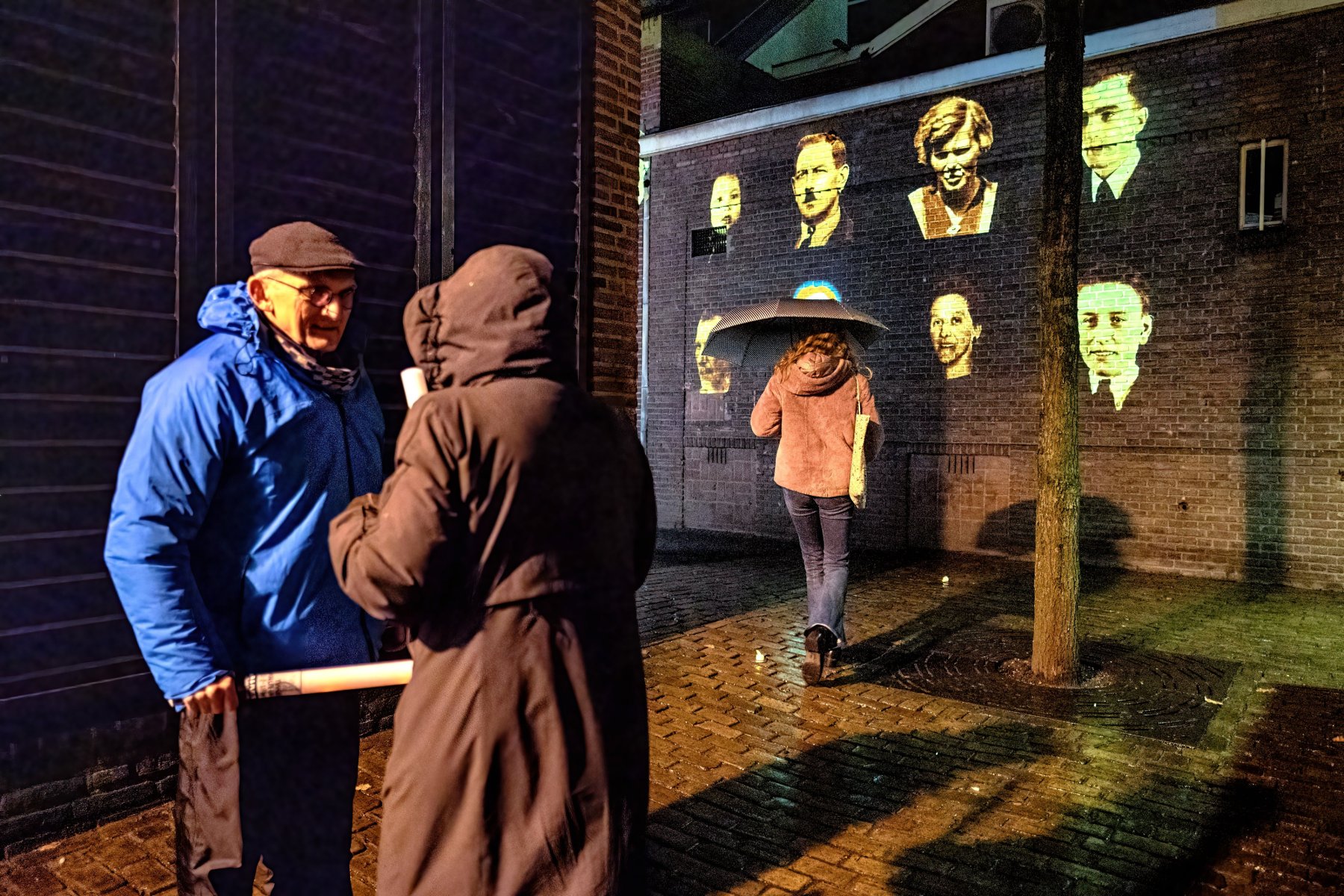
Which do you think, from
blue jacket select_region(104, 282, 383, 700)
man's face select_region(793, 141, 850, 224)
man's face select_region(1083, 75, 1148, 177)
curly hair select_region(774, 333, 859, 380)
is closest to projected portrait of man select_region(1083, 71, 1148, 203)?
man's face select_region(1083, 75, 1148, 177)

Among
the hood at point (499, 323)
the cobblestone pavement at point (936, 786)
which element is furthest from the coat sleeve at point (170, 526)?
the cobblestone pavement at point (936, 786)

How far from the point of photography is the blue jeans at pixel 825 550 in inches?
222

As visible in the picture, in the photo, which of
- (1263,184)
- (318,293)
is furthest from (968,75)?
(318,293)

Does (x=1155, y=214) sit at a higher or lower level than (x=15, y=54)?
higher

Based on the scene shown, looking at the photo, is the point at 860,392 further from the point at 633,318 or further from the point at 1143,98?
the point at 1143,98

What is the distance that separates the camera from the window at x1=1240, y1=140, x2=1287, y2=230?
943cm

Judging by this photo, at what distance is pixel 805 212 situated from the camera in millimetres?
12648

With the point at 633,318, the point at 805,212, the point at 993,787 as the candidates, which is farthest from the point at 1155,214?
the point at 993,787

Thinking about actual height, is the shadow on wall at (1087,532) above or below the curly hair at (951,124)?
below

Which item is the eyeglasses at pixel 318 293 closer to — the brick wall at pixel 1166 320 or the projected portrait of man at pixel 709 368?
the brick wall at pixel 1166 320

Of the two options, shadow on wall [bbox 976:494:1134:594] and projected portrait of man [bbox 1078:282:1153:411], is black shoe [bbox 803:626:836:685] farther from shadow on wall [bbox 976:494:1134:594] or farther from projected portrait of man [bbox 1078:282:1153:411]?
projected portrait of man [bbox 1078:282:1153:411]

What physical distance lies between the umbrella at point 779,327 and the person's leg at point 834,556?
114 cm

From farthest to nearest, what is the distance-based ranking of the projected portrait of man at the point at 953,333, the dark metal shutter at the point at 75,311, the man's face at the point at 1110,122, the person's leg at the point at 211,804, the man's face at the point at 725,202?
the man's face at the point at 725,202 < the projected portrait of man at the point at 953,333 < the man's face at the point at 1110,122 < the dark metal shutter at the point at 75,311 < the person's leg at the point at 211,804

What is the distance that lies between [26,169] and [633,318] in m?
3.40
